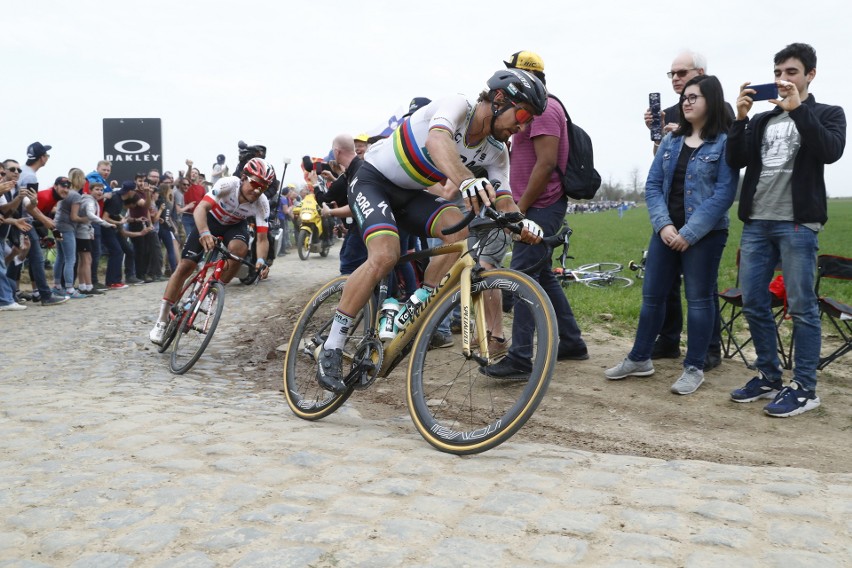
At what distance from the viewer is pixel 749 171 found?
5414 mm

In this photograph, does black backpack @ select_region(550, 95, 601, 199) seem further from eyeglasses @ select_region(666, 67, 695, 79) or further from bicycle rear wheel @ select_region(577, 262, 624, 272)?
bicycle rear wheel @ select_region(577, 262, 624, 272)

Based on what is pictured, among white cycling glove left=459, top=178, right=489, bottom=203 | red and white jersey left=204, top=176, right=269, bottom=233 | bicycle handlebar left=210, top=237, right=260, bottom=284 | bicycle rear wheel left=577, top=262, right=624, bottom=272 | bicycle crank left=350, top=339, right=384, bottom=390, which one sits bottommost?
bicycle rear wheel left=577, top=262, right=624, bottom=272

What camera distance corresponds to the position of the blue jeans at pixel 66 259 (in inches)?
518

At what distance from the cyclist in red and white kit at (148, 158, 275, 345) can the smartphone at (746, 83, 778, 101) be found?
15.9 ft

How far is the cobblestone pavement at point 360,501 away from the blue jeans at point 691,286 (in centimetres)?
187

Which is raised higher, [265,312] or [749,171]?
[749,171]

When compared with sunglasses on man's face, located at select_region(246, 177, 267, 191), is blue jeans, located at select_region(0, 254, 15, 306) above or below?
below

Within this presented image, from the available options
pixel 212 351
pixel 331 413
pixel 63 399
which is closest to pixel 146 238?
pixel 212 351

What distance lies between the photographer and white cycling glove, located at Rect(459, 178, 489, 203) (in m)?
3.96

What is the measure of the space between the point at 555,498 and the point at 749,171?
321 cm

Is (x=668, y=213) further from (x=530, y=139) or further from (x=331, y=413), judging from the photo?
(x=331, y=413)

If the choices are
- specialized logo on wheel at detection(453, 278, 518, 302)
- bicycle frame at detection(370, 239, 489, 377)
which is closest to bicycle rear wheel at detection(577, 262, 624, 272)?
bicycle frame at detection(370, 239, 489, 377)

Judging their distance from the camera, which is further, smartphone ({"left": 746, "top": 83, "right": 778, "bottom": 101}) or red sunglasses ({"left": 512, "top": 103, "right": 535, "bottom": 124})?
smartphone ({"left": 746, "top": 83, "right": 778, "bottom": 101})

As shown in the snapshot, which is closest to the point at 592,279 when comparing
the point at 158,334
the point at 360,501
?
the point at 158,334
